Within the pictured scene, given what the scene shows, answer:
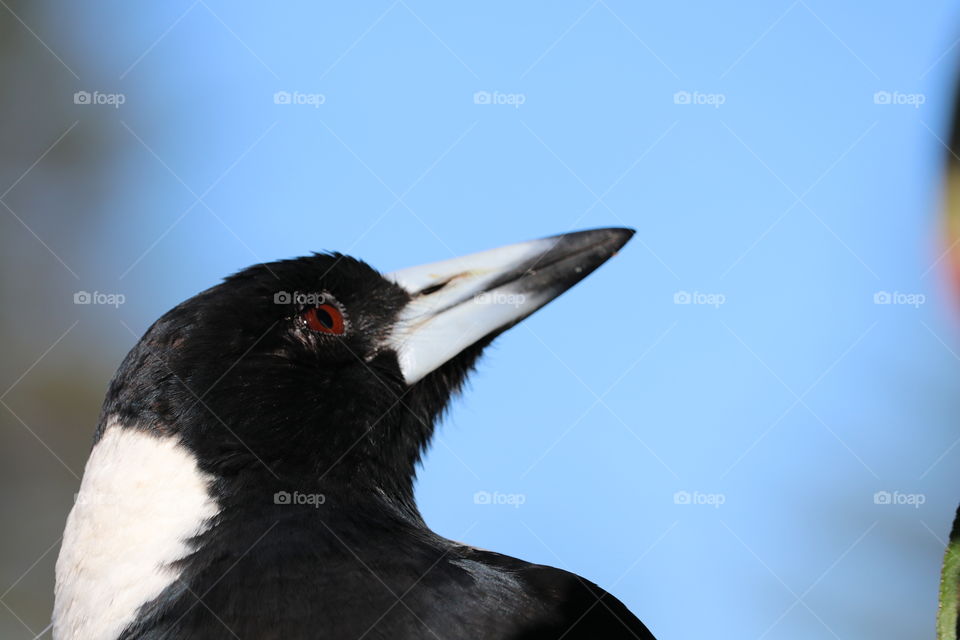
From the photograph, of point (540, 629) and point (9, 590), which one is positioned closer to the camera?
point (540, 629)

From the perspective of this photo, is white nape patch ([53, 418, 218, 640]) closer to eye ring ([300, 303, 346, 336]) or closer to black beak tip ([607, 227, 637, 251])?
eye ring ([300, 303, 346, 336])

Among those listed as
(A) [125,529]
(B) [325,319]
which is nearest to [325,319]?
(B) [325,319]

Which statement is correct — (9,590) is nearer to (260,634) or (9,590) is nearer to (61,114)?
(61,114)

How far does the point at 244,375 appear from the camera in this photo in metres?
2.40

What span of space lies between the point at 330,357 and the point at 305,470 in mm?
289

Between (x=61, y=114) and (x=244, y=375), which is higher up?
(x=61, y=114)

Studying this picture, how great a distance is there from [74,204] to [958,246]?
237 inches

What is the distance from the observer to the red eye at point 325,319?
2525 mm

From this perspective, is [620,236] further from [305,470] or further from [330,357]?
[305,470]

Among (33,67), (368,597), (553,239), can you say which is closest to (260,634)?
(368,597)

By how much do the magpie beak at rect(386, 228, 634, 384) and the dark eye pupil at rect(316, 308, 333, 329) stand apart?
15 cm

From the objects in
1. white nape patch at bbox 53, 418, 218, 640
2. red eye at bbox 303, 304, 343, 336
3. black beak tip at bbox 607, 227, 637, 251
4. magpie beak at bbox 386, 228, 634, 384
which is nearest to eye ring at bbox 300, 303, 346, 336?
red eye at bbox 303, 304, 343, 336

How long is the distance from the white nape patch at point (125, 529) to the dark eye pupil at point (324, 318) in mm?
427

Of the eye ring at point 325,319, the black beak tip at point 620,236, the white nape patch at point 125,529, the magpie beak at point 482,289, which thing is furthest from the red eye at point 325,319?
the black beak tip at point 620,236
